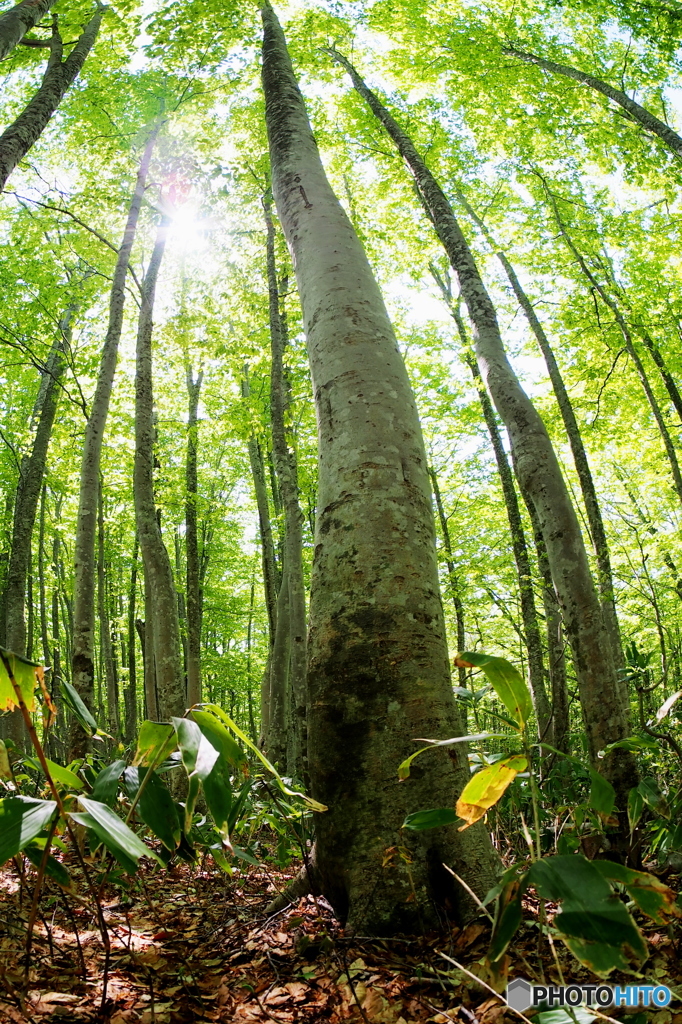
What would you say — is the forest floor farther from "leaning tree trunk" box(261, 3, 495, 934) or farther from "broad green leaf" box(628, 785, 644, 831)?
"broad green leaf" box(628, 785, 644, 831)

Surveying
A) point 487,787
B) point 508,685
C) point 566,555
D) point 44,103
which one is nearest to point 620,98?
point 44,103

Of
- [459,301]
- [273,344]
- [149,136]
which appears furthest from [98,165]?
[459,301]

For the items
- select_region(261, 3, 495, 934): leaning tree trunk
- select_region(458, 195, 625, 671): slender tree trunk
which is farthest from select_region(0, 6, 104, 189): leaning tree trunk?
select_region(458, 195, 625, 671): slender tree trunk

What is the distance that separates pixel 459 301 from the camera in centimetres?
1324

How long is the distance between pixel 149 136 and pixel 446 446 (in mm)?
10725

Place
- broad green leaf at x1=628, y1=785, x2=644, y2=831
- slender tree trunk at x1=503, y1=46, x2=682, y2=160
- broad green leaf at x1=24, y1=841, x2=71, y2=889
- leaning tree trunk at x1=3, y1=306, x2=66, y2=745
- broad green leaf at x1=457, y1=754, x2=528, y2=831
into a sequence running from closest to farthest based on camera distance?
broad green leaf at x1=457, y1=754, x2=528, y2=831 < broad green leaf at x1=24, y1=841, x2=71, y2=889 < broad green leaf at x1=628, y1=785, x2=644, y2=831 < slender tree trunk at x1=503, y1=46, x2=682, y2=160 < leaning tree trunk at x1=3, y1=306, x2=66, y2=745

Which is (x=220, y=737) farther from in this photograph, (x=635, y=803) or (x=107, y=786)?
(x=635, y=803)

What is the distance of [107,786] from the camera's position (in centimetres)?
123

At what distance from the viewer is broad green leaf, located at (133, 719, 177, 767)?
53.7 inches

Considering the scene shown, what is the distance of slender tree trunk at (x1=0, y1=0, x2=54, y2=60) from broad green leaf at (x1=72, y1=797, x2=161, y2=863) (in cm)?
589

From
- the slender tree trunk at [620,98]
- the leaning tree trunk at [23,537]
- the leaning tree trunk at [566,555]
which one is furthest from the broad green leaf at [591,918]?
the slender tree trunk at [620,98]

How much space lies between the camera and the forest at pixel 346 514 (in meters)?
1.43

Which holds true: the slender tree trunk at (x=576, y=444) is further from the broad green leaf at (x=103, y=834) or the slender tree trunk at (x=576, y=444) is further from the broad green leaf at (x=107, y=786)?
the broad green leaf at (x=103, y=834)

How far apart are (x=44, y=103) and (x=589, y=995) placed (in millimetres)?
6998
